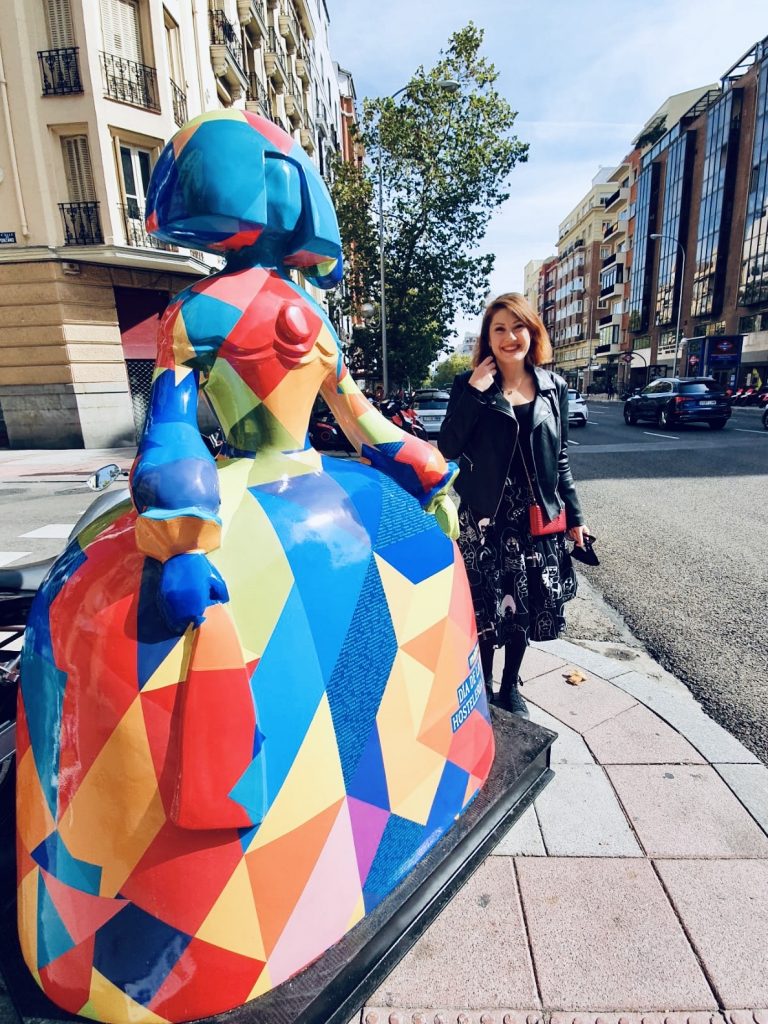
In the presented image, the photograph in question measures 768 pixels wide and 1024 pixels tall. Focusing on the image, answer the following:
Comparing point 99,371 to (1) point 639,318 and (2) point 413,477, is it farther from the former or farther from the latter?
(1) point 639,318

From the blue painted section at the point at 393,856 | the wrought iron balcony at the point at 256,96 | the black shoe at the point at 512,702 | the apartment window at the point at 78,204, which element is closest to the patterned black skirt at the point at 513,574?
the black shoe at the point at 512,702

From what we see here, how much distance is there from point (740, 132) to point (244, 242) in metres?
47.4

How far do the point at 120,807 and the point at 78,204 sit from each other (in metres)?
16.6

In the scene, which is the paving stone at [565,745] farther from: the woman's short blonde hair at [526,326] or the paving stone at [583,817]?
the woman's short blonde hair at [526,326]

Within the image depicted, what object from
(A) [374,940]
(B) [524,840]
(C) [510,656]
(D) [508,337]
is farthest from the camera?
(C) [510,656]

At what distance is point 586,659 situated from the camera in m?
3.61

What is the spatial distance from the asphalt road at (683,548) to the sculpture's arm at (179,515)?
2.75 metres

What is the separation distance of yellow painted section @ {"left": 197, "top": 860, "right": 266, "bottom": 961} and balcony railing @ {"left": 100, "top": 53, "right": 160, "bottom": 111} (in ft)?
57.2

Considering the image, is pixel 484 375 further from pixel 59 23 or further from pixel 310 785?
pixel 59 23

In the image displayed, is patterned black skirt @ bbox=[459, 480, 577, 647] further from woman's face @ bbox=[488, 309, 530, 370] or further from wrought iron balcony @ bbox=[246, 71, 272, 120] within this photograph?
wrought iron balcony @ bbox=[246, 71, 272, 120]

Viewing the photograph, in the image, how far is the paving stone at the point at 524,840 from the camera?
205 centimetres

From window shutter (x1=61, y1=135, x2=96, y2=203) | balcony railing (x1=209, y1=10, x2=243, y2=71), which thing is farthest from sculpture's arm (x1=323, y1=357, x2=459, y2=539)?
balcony railing (x1=209, y1=10, x2=243, y2=71)

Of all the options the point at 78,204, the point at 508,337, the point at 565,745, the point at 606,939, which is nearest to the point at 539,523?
the point at 508,337

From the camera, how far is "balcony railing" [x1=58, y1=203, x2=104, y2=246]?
14227mm
